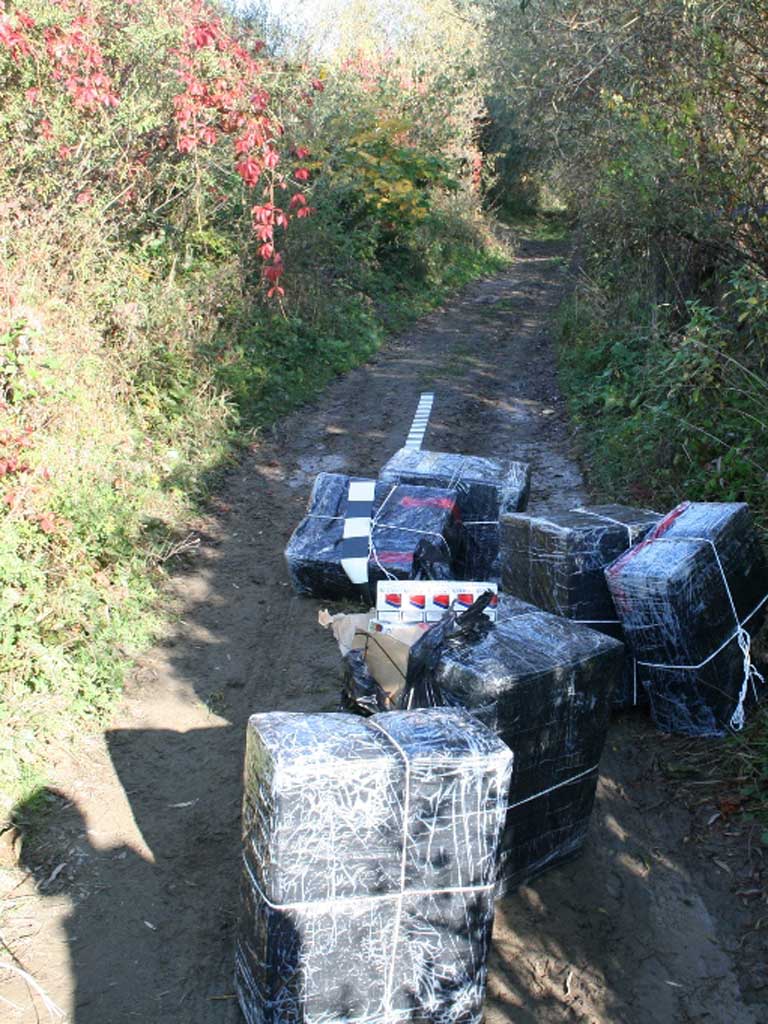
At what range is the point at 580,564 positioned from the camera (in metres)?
5.25

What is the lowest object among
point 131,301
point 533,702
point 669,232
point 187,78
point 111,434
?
point 111,434

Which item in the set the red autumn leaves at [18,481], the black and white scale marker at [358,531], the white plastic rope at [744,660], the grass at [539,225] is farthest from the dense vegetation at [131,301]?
the grass at [539,225]

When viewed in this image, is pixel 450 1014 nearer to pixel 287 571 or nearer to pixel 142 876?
pixel 142 876

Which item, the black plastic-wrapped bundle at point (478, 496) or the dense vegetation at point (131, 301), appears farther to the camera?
the black plastic-wrapped bundle at point (478, 496)

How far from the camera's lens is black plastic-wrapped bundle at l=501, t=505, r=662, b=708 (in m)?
5.25

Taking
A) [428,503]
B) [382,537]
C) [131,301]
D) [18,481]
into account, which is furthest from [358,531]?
[131,301]

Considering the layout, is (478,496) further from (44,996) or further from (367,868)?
(44,996)

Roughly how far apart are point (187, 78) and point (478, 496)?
214 inches

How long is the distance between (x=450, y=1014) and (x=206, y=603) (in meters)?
3.73

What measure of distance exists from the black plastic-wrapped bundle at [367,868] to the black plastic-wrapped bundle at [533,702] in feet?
1.83

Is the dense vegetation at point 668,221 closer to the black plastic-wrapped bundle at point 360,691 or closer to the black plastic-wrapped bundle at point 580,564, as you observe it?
the black plastic-wrapped bundle at point 580,564

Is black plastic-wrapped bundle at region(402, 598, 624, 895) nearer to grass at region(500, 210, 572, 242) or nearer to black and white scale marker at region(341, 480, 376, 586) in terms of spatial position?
black and white scale marker at region(341, 480, 376, 586)

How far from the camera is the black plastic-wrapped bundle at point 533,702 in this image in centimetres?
374

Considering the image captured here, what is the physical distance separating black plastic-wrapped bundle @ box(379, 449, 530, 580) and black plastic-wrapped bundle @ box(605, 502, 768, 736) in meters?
1.75
